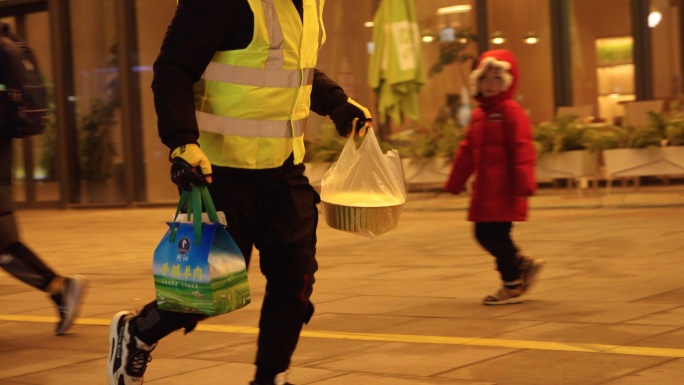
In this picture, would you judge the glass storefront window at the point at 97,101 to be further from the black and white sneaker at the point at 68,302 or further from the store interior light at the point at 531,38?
the black and white sneaker at the point at 68,302

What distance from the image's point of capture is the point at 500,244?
6902 mm

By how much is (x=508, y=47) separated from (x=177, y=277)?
520 inches

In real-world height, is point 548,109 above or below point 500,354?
above

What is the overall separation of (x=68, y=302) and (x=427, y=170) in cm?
815

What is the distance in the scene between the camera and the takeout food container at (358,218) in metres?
4.56

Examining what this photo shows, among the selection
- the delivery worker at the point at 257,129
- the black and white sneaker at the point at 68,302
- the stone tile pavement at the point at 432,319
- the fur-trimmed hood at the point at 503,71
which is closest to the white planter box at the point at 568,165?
the stone tile pavement at the point at 432,319

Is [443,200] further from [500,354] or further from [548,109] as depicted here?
[500,354]

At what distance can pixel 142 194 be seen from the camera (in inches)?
757

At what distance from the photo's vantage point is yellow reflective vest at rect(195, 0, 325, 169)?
4.13 meters

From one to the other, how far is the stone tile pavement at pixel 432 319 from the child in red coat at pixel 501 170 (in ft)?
0.72

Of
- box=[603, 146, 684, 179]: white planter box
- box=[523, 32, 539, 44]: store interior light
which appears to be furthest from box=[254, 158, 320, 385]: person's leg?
box=[523, 32, 539, 44]: store interior light

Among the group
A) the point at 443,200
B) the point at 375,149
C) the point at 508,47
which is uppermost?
the point at 508,47

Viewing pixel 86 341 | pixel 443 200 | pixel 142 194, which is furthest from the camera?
pixel 142 194

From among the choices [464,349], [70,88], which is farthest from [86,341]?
[70,88]
